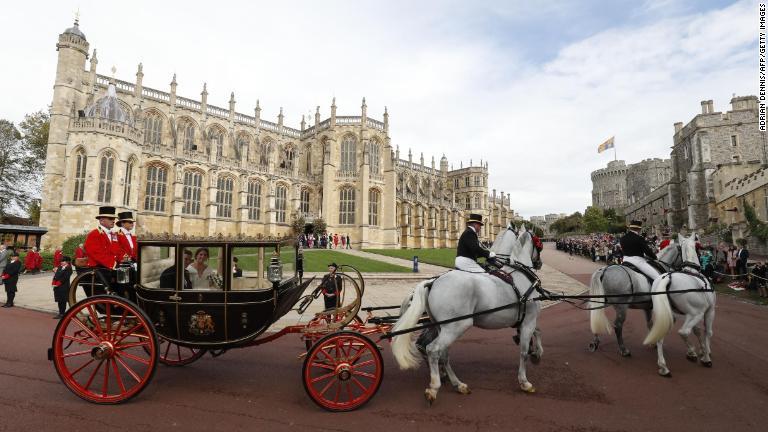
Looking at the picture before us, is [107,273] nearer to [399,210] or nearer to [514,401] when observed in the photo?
[514,401]

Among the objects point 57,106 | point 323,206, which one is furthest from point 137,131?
point 323,206

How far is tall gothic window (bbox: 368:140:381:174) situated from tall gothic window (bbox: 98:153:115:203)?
24188mm

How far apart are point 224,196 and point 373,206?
1561 cm

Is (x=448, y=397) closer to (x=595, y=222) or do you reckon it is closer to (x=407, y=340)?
(x=407, y=340)

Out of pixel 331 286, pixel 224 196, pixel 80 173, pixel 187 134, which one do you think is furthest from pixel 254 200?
pixel 331 286

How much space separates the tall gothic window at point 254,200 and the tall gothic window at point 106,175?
11.6 m

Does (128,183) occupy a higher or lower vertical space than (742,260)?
higher

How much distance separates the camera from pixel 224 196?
117 feet

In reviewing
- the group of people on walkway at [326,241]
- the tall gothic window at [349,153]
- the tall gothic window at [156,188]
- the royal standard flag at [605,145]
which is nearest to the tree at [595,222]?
the royal standard flag at [605,145]

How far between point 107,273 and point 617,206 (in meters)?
98.8

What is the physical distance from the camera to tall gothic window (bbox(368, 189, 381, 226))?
4116cm

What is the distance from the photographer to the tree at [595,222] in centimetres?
7062

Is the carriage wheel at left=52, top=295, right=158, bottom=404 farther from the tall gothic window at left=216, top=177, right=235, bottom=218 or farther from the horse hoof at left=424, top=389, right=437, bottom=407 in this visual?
the tall gothic window at left=216, top=177, right=235, bottom=218

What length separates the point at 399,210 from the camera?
4778 cm
